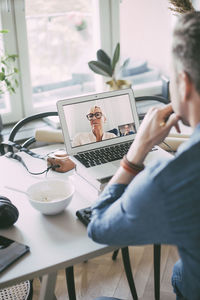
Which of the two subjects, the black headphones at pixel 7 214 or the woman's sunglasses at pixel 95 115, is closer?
the black headphones at pixel 7 214

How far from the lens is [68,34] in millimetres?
2814

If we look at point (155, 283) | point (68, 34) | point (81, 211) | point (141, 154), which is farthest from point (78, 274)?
point (68, 34)

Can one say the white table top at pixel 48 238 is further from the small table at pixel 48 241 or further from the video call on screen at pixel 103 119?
the video call on screen at pixel 103 119

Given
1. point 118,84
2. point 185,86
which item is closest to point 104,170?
point 185,86

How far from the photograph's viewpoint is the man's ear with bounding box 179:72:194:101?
881mm

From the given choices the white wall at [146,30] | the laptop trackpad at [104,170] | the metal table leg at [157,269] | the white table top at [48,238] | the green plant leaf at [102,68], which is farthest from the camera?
the white wall at [146,30]

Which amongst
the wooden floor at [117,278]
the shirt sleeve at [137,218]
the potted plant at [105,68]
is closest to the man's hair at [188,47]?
the shirt sleeve at [137,218]

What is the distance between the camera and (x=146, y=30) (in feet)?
10.1

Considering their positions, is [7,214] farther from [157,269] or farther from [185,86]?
[157,269]

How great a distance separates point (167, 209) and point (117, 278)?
4.38ft

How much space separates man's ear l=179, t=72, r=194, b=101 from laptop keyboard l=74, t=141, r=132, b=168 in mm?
752

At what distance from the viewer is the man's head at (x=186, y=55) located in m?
0.86

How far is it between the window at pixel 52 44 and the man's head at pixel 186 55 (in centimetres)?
182

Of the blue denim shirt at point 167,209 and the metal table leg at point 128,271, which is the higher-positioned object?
the blue denim shirt at point 167,209
